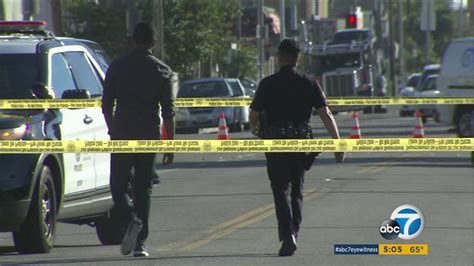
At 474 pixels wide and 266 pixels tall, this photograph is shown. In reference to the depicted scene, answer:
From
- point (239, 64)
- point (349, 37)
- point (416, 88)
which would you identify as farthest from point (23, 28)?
point (349, 37)

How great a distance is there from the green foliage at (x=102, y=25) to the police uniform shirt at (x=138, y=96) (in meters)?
21.5

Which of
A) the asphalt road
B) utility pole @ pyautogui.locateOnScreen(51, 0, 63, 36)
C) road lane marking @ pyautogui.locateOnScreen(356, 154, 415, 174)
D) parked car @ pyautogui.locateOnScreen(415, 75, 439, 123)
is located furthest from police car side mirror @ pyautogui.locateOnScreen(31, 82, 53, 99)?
parked car @ pyautogui.locateOnScreen(415, 75, 439, 123)

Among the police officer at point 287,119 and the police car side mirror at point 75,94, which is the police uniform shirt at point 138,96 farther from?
the police officer at point 287,119

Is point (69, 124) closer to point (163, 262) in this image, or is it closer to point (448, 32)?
point (163, 262)

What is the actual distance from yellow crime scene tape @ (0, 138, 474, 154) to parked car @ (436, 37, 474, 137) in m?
16.2

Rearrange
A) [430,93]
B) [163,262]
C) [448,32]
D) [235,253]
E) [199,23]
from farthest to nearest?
[448,32]
[430,93]
[199,23]
[235,253]
[163,262]

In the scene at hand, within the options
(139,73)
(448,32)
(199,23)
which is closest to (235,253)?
(139,73)

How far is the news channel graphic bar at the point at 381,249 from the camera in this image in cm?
1109

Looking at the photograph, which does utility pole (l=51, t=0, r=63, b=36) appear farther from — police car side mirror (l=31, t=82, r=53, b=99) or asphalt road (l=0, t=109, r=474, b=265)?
police car side mirror (l=31, t=82, r=53, b=99)

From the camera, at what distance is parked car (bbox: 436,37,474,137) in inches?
1110

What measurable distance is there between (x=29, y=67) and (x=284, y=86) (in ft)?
7.66

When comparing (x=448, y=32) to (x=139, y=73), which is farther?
(x=448, y=32)

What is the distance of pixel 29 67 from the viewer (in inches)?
457

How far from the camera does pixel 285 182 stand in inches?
425
